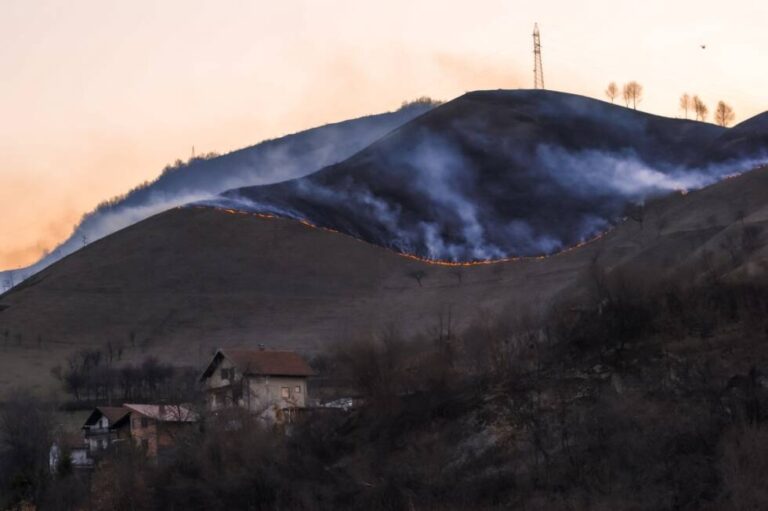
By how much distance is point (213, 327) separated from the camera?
409ft

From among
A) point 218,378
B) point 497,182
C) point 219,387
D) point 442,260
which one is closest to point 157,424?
point 219,387

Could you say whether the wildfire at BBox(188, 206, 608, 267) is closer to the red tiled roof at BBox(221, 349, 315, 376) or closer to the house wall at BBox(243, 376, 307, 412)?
the red tiled roof at BBox(221, 349, 315, 376)

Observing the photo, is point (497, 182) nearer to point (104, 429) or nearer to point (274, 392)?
point (104, 429)

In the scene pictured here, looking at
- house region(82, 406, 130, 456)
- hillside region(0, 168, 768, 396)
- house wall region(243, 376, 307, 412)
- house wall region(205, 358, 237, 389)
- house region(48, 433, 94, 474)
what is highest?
hillside region(0, 168, 768, 396)

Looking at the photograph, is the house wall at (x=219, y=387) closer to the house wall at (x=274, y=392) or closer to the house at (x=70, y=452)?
the house wall at (x=274, y=392)

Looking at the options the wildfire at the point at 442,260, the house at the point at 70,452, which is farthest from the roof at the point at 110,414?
the wildfire at the point at 442,260

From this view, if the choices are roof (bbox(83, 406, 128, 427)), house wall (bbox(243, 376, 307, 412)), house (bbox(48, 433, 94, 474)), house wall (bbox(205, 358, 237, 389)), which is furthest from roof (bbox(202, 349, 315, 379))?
house (bbox(48, 433, 94, 474))

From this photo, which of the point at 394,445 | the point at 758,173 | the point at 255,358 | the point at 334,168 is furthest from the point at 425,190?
the point at 394,445

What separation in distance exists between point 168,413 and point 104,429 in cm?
894

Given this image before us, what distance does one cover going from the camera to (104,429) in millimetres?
73438

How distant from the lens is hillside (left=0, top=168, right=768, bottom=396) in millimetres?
115875

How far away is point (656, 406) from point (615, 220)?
116693 mm

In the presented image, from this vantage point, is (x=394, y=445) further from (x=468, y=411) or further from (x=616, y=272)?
(x=616, y=272)

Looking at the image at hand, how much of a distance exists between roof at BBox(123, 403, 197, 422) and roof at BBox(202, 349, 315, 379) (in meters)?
3.50
